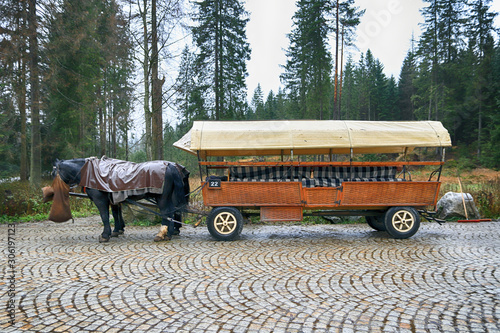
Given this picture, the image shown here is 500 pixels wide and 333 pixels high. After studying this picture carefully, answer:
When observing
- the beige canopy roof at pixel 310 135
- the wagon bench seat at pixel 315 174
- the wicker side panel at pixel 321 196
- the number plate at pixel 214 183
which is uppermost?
the beige canopy roof at pixel 310 135

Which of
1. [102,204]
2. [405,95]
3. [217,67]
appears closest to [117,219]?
[102,204]

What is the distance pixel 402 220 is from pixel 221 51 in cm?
1614

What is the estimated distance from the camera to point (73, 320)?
3188 mm

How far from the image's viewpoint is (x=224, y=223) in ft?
22.0

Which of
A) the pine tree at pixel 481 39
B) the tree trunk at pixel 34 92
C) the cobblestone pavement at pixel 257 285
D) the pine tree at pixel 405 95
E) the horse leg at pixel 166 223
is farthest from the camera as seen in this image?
the pine tree at pixel 405 95

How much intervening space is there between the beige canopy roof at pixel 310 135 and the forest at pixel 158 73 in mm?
4841

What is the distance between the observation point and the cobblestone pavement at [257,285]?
3.15 m

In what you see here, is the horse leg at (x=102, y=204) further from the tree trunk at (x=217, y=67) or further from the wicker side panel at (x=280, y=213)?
the tree trunk at (x=217, y=67)

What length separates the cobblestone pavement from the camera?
315 centimetres

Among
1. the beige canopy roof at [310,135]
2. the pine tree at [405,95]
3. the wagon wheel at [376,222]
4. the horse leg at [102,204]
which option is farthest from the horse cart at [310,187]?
the pine tree at [405,95]

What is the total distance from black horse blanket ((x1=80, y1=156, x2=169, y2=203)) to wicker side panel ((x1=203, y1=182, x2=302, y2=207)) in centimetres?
108

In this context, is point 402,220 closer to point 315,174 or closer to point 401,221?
point 401,221

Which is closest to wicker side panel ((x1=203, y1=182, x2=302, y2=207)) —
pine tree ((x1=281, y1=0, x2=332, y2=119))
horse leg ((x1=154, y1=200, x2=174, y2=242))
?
horse leg ((x1=154, y1=200, x2=174, y2=242))

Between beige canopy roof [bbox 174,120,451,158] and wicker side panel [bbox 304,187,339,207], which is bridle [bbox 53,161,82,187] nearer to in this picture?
beige canopy roof [bbox 174,120,451,158]
